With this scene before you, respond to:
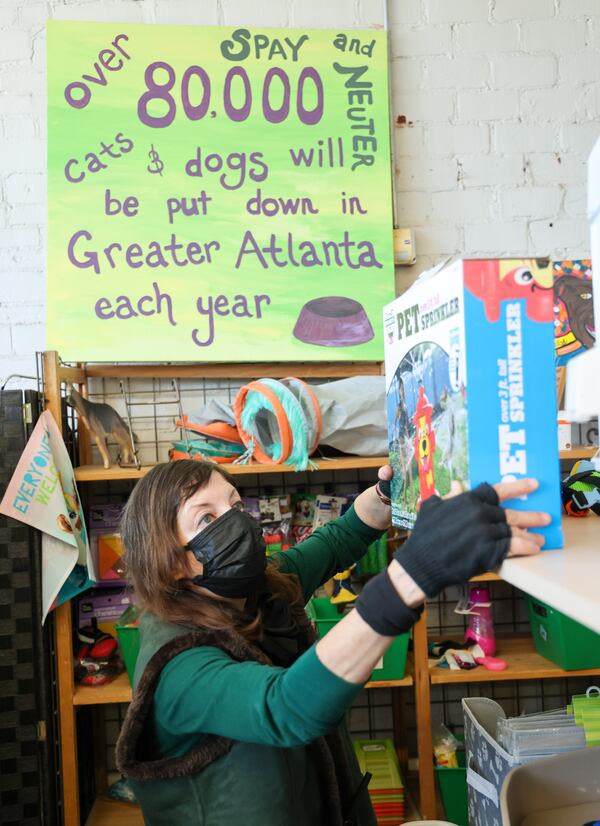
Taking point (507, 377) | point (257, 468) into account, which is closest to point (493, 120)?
point (257, 468)

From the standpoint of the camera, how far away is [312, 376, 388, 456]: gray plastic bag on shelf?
2268mm

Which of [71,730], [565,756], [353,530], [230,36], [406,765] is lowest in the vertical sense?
[406,765]

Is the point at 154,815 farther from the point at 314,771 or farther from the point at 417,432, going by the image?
the point at 417,432

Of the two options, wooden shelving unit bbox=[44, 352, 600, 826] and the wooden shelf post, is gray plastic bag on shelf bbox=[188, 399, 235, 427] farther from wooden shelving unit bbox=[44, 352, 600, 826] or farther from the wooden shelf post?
the wooden shelf post

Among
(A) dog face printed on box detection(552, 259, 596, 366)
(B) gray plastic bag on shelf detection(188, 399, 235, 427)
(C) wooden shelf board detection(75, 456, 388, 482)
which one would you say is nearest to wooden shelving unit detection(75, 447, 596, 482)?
(C) wooden shelf board detection(75, 456, 388, 482)

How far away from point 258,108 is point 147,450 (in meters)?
1.27

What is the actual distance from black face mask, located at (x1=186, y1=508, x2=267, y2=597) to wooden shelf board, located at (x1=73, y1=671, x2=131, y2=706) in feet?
3.46

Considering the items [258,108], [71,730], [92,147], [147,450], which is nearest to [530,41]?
[258,108]

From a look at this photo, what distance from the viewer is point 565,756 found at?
1.25 m

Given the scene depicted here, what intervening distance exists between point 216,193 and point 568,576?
7.14 feet

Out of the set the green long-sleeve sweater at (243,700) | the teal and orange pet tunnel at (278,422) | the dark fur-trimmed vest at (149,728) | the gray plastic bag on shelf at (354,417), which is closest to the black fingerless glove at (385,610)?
the green long-sleeve sweater at (243,700)

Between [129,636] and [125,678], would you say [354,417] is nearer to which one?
[129,636]

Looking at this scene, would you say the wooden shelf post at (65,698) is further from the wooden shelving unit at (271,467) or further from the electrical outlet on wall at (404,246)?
the electrical outlet on wall at (404,246)

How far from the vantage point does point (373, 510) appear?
1.61m
